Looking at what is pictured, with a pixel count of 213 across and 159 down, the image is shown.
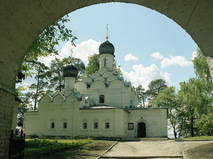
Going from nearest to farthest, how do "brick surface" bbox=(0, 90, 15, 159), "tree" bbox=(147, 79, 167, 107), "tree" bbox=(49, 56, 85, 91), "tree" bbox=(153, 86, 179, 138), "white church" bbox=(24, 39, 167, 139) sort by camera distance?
"brick surface" bbox=(0, 90, 15, 159) → "white church" bbox=(24, 39, 167, 139) → "tree" bbox=(153, 86, 179, 138) → "tree" bbox=(49, 56, 85, 91) → "tree" bbox=(147, 79, 167, 107)

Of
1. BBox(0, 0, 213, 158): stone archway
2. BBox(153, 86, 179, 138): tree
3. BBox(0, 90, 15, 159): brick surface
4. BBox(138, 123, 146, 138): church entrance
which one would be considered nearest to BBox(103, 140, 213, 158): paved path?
BBox(0, 90, 15, 159): brick surface

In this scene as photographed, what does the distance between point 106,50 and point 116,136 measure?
37.1ft

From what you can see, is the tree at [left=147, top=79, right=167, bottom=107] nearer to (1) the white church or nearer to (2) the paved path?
(1) the white church

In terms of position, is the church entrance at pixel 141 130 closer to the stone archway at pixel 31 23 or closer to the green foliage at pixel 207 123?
the green foliage at pixel 207 123

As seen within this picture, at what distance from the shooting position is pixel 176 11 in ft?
17.3

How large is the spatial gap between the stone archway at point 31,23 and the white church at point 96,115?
53.4ft

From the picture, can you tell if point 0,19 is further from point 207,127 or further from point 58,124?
point 207,127

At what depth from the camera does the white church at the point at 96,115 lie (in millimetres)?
21906

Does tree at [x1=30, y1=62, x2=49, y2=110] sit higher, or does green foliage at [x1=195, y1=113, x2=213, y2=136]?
tree at [x1=30, y1=62, x2=49, y2=110]

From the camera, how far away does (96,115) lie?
73.3 feet

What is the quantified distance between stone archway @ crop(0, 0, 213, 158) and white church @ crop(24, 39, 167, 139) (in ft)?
53.4

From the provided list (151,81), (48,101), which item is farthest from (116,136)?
(151,81)

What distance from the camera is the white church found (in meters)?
21.9

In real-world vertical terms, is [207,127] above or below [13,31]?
below
